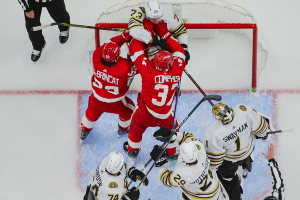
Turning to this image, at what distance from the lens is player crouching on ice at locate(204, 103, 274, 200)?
2.96 meters

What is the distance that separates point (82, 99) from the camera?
4.18 m

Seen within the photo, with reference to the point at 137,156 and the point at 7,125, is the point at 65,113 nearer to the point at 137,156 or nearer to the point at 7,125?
the point at 7,125

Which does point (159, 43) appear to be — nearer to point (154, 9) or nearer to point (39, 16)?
point (154, 9)

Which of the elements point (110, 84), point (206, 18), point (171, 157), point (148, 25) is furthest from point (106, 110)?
point (206, 18)

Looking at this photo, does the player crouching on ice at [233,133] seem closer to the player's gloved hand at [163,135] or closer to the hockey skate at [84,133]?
the player's gloved hand at [163,135]

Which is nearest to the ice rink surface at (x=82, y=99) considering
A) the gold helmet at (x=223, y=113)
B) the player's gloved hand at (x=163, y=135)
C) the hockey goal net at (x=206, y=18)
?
the hockey goal net at (x=206, y=18)

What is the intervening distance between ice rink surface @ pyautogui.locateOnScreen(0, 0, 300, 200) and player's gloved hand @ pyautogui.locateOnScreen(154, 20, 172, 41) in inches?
36.0

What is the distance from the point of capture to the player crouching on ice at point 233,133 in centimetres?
296

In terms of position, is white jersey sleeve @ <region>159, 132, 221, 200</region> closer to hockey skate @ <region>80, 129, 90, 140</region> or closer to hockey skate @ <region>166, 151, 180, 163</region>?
hockey skate @ <region>166, 151, 180, 163</region>

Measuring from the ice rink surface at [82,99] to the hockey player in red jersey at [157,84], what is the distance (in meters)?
0.53

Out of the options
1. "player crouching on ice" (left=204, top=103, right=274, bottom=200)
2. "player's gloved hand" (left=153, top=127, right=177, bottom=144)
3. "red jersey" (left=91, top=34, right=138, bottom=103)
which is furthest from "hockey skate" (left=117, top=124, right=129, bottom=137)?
"player crouching on ice" (left=204, top=103, right=274, bottom=200)

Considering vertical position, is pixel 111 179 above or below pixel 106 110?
below

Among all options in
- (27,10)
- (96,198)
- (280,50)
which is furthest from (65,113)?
(280,50)

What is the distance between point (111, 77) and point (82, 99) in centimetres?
96
